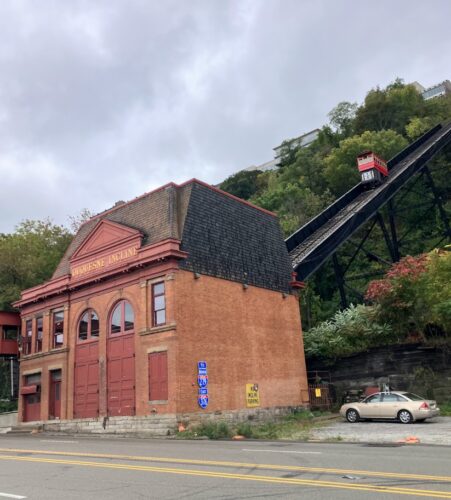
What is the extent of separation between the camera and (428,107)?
65.4m

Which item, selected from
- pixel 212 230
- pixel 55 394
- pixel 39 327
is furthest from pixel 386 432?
pixel 39 327

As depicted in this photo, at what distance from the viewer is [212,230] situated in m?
27.2

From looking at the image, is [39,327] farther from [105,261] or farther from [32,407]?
[105,261]

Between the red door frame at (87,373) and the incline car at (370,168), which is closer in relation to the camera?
the red door frame at (87,373)

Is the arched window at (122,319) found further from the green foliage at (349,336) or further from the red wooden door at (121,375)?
the green foliage at (349,336)

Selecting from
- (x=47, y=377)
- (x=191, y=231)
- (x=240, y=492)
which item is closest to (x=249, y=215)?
(x=191, y=231)

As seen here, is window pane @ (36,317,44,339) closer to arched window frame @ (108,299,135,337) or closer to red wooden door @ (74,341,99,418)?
red wooden door @ (74,341,99,418)

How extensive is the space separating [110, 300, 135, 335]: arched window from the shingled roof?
3.44 m

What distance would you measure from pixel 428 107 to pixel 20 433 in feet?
193

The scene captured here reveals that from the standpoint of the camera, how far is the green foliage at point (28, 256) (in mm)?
42375

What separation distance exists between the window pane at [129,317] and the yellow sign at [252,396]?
6.53 metres

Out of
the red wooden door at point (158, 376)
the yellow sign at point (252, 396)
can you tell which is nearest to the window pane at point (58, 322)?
the red wooden door at point (158, 376)

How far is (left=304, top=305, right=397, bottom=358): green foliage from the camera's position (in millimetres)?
29344

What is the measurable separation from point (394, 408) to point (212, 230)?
477 inches
